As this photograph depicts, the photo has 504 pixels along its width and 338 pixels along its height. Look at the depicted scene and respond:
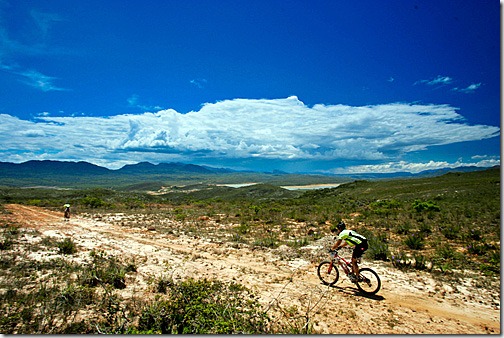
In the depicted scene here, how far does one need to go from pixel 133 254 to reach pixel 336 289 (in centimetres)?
922

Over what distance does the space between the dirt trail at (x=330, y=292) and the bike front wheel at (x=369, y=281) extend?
0.96ft

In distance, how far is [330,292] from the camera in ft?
28.0

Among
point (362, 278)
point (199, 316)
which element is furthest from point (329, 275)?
point (199, 316)

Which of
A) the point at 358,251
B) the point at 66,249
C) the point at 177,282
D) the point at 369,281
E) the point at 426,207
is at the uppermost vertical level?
the point at 358,251

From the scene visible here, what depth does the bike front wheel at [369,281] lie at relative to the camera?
329 inches

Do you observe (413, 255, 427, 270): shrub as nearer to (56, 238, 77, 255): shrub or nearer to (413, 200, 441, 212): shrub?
(56, 238, 77, 255): shrub

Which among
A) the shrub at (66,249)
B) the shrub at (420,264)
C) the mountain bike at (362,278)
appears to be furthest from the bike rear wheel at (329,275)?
the shrub at (66,249)

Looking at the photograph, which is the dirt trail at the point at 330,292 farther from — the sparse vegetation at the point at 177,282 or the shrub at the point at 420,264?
the sparse vegetation at the point at 177,282

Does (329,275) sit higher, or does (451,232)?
(451,232)

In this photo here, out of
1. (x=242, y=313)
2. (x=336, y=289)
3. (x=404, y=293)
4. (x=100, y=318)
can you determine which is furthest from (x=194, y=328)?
(x=404, y=293)

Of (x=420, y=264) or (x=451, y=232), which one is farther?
(x=451, y=232)

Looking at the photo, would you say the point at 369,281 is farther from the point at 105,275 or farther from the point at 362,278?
the point at 105,275

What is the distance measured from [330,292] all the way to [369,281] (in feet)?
4.11

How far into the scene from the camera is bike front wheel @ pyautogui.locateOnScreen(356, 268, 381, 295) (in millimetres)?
8359
